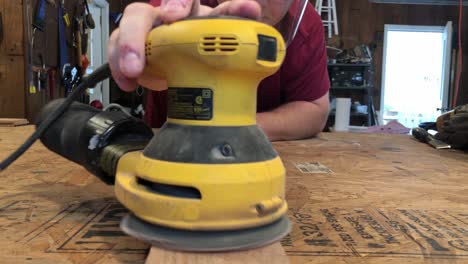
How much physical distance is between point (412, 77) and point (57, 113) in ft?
21.2

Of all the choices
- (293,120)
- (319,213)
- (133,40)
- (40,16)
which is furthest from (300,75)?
(40,16)

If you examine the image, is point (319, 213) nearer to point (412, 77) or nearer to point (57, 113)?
point (57, 113)

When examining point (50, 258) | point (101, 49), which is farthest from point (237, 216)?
point (101, 49)

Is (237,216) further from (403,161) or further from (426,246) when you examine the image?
(403,161)

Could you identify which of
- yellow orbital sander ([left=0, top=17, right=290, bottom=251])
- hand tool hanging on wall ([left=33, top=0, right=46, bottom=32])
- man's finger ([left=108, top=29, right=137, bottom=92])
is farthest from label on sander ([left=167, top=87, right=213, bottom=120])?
hand tool hanging on wall ([left=33, top=0, right=46, bottom=32])

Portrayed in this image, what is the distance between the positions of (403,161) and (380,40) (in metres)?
4.75

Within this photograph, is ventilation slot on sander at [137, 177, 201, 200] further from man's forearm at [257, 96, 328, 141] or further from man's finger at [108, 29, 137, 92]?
man's forearm at [257, 96, 328, 141]

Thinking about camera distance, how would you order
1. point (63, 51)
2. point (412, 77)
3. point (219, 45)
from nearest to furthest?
1. point (219, 45)
2. point (63, 51)
3. point (412, 77)

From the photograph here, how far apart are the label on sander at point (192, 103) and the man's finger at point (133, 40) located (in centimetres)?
5

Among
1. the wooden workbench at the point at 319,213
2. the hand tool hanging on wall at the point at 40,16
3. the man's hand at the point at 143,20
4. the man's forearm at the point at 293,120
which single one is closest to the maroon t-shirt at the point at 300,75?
the man's forearm at the point at 293,120

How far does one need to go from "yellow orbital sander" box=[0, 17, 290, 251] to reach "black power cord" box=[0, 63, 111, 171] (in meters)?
0.16

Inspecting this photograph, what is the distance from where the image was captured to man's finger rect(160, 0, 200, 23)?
17.6 inches

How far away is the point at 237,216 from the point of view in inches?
15.9

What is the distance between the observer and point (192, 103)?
431mm
